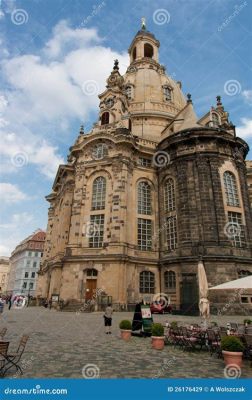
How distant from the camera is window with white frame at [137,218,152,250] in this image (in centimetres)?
3098

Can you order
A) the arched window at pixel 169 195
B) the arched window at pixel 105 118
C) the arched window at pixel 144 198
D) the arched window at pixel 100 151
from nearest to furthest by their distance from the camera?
1. the arched window at pixel 169 195
2. the arched window at pixel 144 198
3. the arched window at pixel 100 151
4. the arched window at pixel 105 118

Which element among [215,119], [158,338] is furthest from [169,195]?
[158,338]

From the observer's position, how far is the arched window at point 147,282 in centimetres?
2936

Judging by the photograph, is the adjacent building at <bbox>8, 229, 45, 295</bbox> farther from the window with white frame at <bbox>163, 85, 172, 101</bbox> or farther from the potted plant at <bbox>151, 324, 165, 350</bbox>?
the potted plant at <bbox>151, 324, 165, 350</bbox>

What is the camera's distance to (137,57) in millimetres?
58188

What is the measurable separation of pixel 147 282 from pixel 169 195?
987 centimetres

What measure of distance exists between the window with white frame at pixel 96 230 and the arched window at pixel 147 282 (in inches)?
218

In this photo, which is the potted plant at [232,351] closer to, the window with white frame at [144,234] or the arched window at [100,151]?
the window with white frame at [144,234]

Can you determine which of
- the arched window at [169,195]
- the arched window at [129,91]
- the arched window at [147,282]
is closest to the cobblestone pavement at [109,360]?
the arched window at [147,282]

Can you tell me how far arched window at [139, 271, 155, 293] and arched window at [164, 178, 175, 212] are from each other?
7.35 m

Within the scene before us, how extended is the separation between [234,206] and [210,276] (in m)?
8.38

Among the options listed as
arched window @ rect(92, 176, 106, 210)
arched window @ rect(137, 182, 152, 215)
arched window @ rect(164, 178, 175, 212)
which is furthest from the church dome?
arched window @ rect(92, 176, 106, 210)

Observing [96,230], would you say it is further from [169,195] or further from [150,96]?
[150,96]

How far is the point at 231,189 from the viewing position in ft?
99.6
